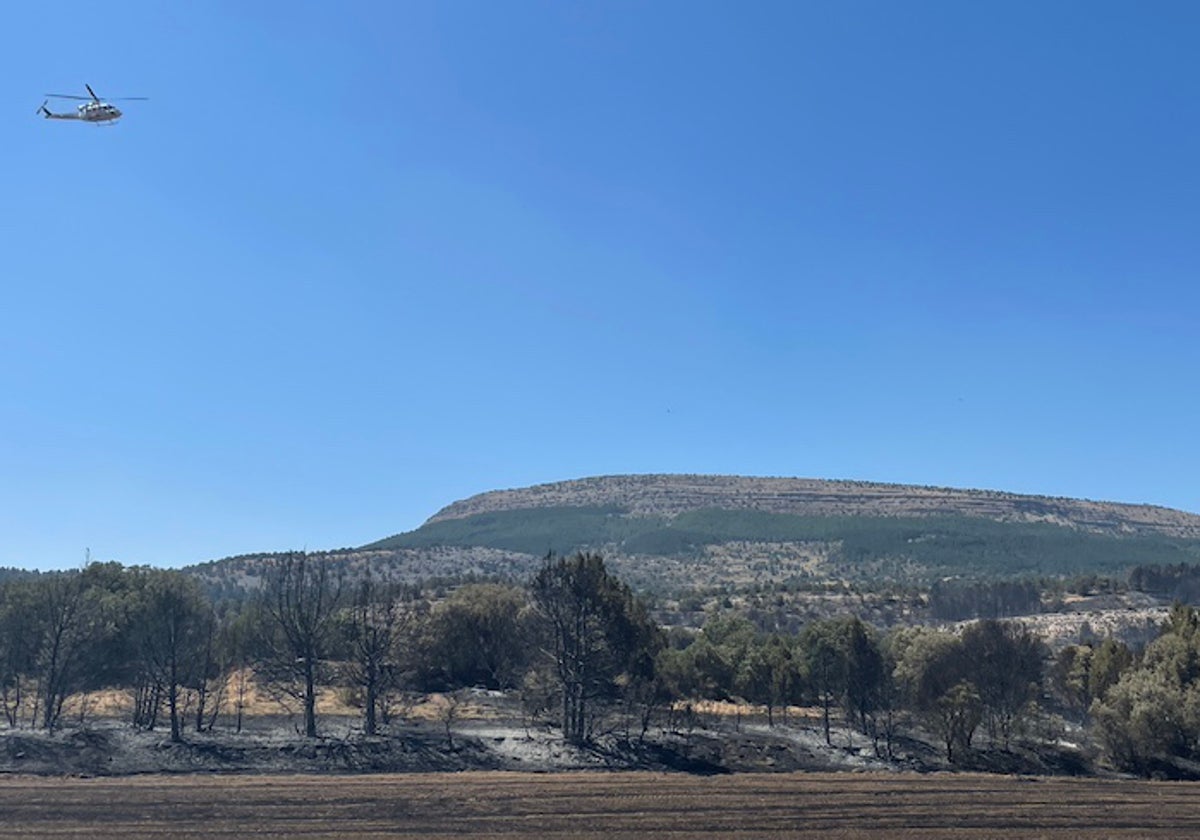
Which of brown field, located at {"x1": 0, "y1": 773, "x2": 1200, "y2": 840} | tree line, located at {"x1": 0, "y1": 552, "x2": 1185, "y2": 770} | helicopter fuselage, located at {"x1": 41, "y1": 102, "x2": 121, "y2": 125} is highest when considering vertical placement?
helicopter fuselage, located at {"x1": 41, "y1": 102, "x2": 121, "y2": 125}

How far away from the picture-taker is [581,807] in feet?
130

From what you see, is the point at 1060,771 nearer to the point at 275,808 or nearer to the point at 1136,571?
the point at 275,808

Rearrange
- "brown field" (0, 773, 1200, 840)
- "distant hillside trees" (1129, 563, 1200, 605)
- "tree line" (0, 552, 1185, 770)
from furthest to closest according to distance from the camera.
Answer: "distant hillside trees" (1129, 563, 1200, 605) → "tree line" (0, 552, 1185, 770) → "brown field" (0, 773, 1200, 840)

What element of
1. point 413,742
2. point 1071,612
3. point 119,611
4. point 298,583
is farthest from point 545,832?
point 1071,612

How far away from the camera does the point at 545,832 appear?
115 feet

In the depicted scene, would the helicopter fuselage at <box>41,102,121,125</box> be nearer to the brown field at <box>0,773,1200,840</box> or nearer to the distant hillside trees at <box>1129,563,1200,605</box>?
the brown field at <box>0,773,1200,840</box>

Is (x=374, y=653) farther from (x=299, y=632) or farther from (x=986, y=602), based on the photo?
(x=986, y=602)

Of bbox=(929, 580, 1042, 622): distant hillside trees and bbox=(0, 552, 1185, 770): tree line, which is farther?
bbox=(929, 580, 1042, 622): distant hillside trees

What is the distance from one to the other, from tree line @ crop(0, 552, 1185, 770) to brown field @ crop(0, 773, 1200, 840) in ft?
43.6

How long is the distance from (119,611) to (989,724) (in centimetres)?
6406

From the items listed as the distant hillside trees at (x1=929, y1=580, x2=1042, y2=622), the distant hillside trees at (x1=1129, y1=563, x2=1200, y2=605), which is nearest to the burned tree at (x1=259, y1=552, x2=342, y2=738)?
the distant hillside trees at (x1=929, y1=580, x2=1042, y2=622)

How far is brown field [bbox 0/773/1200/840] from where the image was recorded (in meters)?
35.3

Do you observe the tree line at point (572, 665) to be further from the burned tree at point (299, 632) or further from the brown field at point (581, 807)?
the brown field at point (581, 807)

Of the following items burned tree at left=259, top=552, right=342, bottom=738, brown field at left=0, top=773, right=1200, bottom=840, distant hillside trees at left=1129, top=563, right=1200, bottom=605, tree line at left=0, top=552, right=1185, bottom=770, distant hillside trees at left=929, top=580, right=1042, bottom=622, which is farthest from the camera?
distant hillside trees at left=1129, top=563, right=1200, bottom=605
